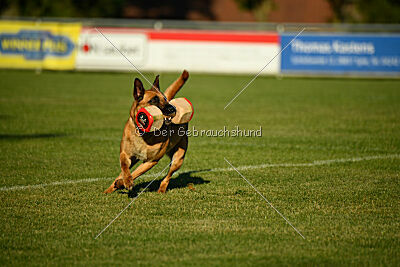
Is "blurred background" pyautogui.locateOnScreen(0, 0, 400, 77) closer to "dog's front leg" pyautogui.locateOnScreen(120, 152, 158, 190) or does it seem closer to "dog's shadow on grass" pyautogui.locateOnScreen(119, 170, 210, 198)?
"dog's shadow on grass" pyautogui.locateOnScreen(119, 170, 210, 198)

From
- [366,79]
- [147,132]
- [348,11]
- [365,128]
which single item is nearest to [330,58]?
[366,79]

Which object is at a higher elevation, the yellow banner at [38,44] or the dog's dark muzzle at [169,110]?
the yellow banner at [38,44]

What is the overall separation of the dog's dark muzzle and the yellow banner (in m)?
20.8

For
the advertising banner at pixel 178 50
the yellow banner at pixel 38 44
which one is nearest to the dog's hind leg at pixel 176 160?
the advertising banner at pixel 178 50

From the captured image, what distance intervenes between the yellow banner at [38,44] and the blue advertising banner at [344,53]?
394 inches

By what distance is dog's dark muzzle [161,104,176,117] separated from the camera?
584 cm

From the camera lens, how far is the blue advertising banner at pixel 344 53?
24.9 meters

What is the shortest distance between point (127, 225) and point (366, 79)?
23.5m

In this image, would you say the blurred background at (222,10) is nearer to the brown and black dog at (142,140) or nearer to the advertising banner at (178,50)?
the advertising banner at (178,50)

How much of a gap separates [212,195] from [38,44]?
21.6 meters

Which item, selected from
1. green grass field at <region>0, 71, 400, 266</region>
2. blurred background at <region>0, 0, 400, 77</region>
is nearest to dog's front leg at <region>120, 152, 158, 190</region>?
green grass field at <region>0, 71, 400, 266</region>

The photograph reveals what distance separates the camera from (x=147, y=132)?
19.0ft

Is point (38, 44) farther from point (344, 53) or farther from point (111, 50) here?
point (344, 53)

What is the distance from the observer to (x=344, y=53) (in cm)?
2520
